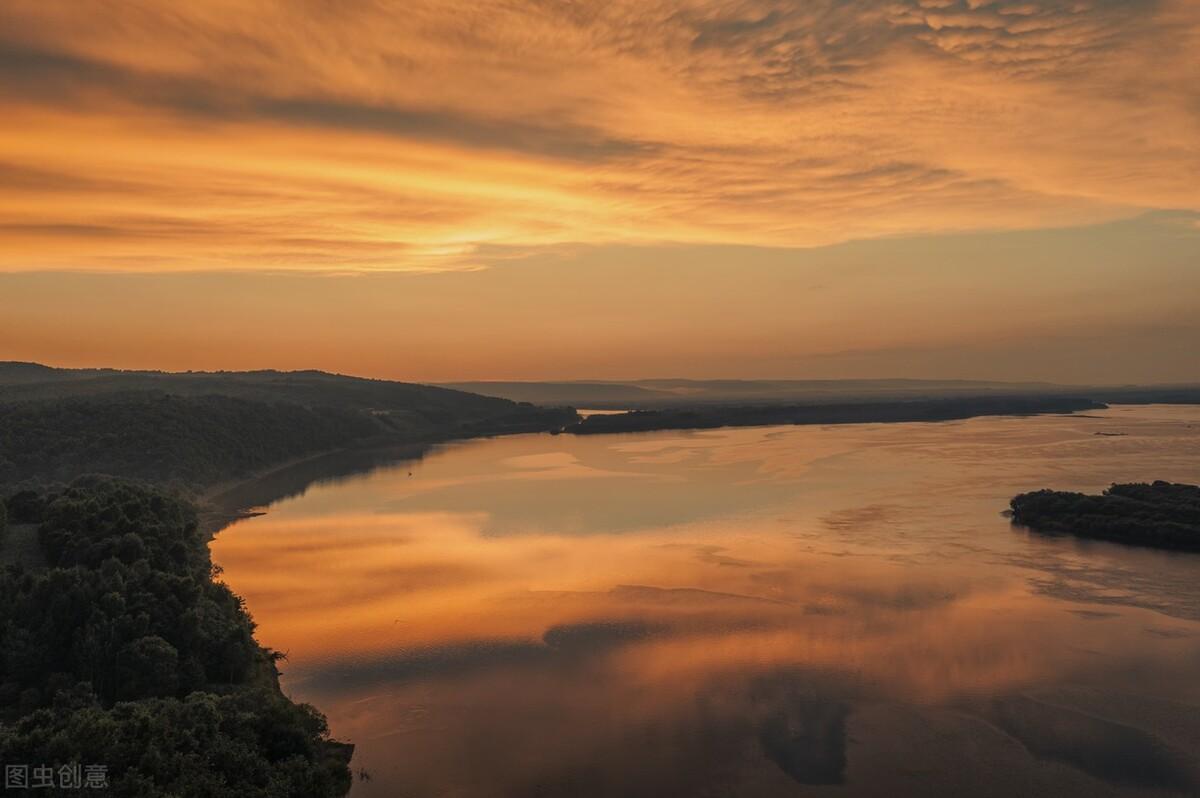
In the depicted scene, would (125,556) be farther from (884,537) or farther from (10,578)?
(884,537)

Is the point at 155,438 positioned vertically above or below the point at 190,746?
above

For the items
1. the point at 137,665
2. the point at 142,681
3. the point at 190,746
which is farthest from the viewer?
the point at 137,665

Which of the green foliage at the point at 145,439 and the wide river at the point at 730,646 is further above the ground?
the green foliage at the point at 145,439

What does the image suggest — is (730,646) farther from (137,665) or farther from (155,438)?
(155,438)

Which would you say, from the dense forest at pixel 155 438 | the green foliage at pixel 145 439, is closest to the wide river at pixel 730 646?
the dense forest at pixel 155 438

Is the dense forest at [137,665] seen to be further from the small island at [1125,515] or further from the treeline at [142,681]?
the small island at [1125,515]

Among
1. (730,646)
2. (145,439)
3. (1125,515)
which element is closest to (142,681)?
(730,646)
